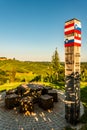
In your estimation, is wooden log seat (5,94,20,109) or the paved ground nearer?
the paved ground

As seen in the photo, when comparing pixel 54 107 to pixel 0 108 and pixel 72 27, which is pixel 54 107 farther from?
pixel 72 27

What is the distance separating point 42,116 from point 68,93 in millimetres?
2205

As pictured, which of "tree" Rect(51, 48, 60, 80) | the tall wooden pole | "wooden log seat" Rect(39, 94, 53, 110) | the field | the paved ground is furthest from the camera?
"tree" Rect(51, 48, 60, 80)

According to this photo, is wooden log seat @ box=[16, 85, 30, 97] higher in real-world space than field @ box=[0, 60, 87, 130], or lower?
higher

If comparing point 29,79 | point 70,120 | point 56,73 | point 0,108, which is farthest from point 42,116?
point 56,73

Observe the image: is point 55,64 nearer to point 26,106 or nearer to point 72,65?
point 26,106

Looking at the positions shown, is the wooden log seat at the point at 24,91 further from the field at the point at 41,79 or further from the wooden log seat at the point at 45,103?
the field at the point at 41,79

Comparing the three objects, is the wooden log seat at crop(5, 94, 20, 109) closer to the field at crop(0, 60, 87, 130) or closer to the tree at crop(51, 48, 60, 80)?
the field at crop(0, 60, 87, 130)

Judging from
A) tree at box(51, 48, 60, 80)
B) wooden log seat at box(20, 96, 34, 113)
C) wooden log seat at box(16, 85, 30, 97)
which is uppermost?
tree at box(51, 48, 60, 80)

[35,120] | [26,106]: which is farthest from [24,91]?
[35,120]

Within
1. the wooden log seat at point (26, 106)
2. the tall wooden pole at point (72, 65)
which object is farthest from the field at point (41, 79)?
the wooden log seat at point (26, 106)

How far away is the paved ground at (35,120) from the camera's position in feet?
25.0

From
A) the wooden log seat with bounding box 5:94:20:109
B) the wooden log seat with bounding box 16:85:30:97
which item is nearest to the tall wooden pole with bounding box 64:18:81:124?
the wooden log seat with bounding box 5:94:20:109

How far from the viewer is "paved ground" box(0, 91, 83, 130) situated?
761 cm
